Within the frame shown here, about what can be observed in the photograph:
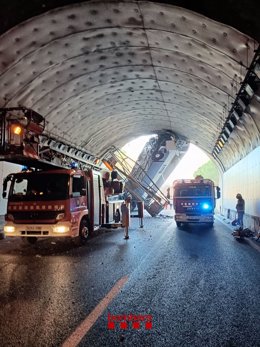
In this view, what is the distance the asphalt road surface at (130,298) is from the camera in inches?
150

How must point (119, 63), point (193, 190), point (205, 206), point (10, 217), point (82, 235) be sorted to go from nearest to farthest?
point (10, 217), point (82, 235), point (119, 63), point (205, 206), point (193, 190)

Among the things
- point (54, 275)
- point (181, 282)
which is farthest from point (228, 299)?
point (54, 275)

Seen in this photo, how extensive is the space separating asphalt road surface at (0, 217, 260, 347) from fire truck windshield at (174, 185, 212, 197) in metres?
7.76

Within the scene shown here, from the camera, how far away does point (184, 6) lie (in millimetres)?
7520

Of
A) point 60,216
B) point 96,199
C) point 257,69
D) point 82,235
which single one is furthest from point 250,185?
point 60,216

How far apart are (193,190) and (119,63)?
8.22 metres

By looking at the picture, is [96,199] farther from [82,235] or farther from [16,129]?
[16,129]

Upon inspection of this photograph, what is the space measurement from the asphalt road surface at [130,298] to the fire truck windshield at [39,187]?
5.73 ft

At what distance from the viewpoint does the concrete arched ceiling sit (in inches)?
327

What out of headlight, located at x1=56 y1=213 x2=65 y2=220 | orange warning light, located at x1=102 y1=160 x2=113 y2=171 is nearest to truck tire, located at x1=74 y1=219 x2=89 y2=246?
headlight, located at x1=56 y1=213 x2=65 y2=220

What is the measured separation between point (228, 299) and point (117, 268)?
2825 millimetres

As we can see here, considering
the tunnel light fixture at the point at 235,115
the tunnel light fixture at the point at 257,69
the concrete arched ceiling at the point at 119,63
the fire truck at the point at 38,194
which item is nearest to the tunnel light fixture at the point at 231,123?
the concrete arched ceiling at the point at 119,63

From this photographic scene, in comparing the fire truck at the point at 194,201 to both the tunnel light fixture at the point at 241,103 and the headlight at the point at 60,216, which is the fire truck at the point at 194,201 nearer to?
the tunnel light fixture at the point at 241,103

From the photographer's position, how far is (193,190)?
1742 centimetres
